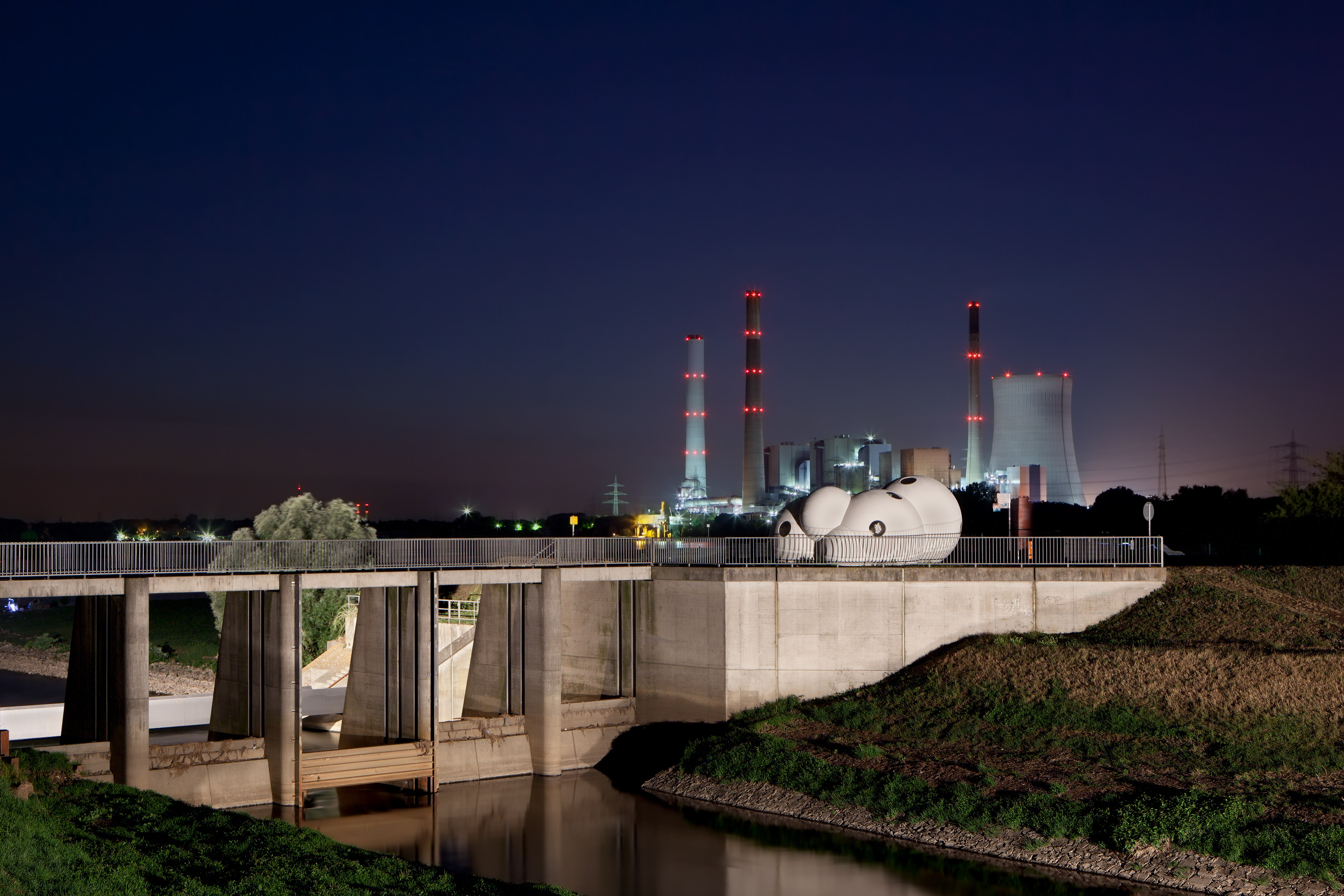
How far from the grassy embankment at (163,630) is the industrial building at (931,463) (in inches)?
2530

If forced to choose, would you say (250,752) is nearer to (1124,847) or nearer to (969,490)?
(1124,847)

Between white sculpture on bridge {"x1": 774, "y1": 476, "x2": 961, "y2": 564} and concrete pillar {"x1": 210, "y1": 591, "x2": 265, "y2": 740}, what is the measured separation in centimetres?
1795

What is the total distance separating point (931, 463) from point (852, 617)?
76.7 m

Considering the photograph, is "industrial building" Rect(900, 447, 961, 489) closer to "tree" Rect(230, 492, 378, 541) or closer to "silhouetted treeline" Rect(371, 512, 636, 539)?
"silhouetted treeline" Rect(371, 512, 636, 539)

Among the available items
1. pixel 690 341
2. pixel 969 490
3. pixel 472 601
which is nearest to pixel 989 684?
pixel 472 601

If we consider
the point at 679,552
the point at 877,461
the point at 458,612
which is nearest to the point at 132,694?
the point at 679,552

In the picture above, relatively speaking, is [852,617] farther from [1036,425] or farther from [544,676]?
[1036,425]

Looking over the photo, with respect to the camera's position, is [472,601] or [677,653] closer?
[677,653]

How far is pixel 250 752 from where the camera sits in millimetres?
34312

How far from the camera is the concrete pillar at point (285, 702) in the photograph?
112 feet

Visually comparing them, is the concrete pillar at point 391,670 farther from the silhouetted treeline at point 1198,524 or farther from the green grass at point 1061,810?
the silhouetted treeline at point 1198,524

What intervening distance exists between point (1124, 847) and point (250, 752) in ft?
76.4

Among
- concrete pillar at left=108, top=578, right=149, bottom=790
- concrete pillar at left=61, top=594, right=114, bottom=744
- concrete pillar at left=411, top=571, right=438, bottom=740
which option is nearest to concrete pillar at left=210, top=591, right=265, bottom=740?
concrete pillar at left=61, top=594, right=114, bottom=744

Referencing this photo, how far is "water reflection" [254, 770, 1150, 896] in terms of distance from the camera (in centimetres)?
2870
